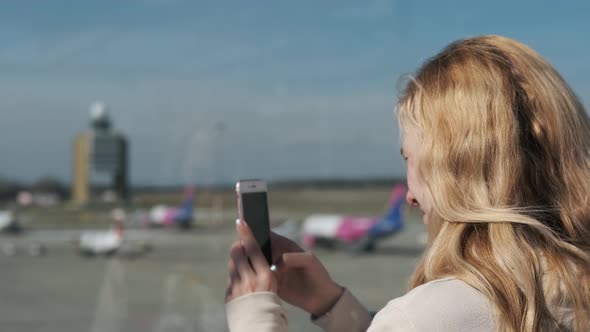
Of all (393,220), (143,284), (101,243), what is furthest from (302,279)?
(393,220)

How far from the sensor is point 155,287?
9711mm

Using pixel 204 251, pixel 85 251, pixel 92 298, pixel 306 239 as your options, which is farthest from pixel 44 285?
pixel 306 239

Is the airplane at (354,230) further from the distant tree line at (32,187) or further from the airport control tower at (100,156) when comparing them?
the distant tree line at (32,187)

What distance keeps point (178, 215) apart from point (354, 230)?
6892 millimetres

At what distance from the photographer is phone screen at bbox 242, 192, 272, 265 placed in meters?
1.12

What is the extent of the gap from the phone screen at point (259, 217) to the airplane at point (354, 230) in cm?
1697

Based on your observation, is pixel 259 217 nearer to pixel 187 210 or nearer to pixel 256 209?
pixel 256 209

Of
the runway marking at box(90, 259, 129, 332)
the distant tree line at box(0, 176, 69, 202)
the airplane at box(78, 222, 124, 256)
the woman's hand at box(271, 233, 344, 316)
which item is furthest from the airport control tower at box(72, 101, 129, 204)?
the woman's hand at box(271, 233, 344, 316)

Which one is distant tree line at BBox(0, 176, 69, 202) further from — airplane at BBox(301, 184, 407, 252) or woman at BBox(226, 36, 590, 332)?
woman at BBox(226, 36, 590, 332)

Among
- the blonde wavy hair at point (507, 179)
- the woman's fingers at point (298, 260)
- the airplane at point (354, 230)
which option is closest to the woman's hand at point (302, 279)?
the woman's fingers at point (298, 260)

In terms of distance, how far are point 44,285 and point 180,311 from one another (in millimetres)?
4053

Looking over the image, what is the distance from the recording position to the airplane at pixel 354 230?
1842cm

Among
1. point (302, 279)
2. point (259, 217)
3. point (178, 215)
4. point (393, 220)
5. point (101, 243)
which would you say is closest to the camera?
point (259, 217)

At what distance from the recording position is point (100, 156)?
1195 inches
